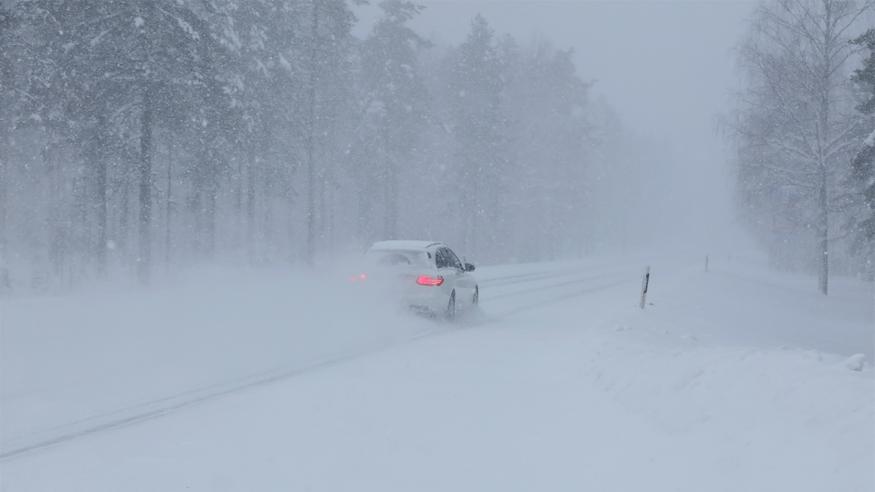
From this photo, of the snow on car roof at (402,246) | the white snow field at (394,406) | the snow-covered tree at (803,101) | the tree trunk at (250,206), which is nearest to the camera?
the white snow field at (394,406)

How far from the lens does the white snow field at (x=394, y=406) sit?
5430mm

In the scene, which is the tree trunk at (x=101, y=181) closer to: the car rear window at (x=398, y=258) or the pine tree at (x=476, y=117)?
the car rear window at (x=398, y=258)

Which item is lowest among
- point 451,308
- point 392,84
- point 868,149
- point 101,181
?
point 451,308

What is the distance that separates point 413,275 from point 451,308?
132 cm

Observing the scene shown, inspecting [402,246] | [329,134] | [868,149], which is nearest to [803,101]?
[868,149]

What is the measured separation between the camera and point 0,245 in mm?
32312

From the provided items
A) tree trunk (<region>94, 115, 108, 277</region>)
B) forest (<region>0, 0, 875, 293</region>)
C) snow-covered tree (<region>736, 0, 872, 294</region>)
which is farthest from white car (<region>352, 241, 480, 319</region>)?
snow-covered tree (<region>736, 0, 872, 294</region>)

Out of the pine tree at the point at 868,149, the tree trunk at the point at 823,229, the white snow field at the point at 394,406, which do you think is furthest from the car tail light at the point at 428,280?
the tree trunk at the point at 823,229

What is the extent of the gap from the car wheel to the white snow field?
63.5 inches

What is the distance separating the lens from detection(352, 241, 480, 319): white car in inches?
581

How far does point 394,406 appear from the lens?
7664mm

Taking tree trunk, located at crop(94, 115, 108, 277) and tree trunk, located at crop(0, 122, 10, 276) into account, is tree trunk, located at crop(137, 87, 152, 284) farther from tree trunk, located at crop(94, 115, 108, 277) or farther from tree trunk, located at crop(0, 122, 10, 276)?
tree trunk, located at crop(0, 122, 10, 276)

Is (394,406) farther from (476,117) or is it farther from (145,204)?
(476,117)

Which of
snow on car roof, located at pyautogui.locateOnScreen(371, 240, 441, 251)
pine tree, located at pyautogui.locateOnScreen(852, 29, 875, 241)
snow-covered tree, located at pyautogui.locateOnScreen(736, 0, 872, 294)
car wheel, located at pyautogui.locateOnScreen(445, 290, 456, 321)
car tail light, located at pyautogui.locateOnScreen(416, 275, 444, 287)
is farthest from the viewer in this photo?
snow-covered tree, located at pyautogui.locateOnScreen(736, 0, 872, 294)
